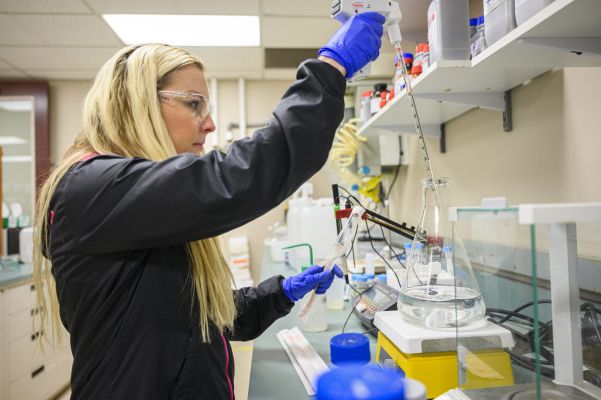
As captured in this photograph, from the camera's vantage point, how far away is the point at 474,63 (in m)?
1.01

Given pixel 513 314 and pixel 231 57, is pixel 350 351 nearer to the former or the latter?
pixel 513 314

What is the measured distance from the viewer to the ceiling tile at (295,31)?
264cm

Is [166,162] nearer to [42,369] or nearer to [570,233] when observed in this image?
[570,233]

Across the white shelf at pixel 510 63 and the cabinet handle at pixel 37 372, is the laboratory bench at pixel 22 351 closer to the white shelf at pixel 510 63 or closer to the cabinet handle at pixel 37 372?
the cabinet handle at pixel 37 372

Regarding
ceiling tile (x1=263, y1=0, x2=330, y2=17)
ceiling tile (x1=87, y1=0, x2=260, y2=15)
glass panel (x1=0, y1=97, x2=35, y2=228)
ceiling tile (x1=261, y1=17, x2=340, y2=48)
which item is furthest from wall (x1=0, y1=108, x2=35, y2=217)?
ceiling tile (x1=263, y1=0, x2=330, y2=17)

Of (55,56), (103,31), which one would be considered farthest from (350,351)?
(55,56)

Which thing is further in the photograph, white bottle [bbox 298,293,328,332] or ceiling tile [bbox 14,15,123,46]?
ceiling tile [bbox 14,15,123,46]

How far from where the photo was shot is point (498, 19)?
89 cm

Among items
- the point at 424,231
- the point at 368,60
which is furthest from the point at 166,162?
the point at 424,231

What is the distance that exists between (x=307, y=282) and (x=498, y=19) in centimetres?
84

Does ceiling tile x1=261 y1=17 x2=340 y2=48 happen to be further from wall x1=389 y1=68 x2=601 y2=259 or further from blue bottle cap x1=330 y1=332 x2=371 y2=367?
blue bottle cap x1=330 y1=332 x2=371 y2=367

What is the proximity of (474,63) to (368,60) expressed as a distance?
387 millimetres

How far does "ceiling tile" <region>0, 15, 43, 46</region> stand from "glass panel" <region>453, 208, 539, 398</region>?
3.20 m

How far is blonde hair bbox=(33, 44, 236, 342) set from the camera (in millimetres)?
778
